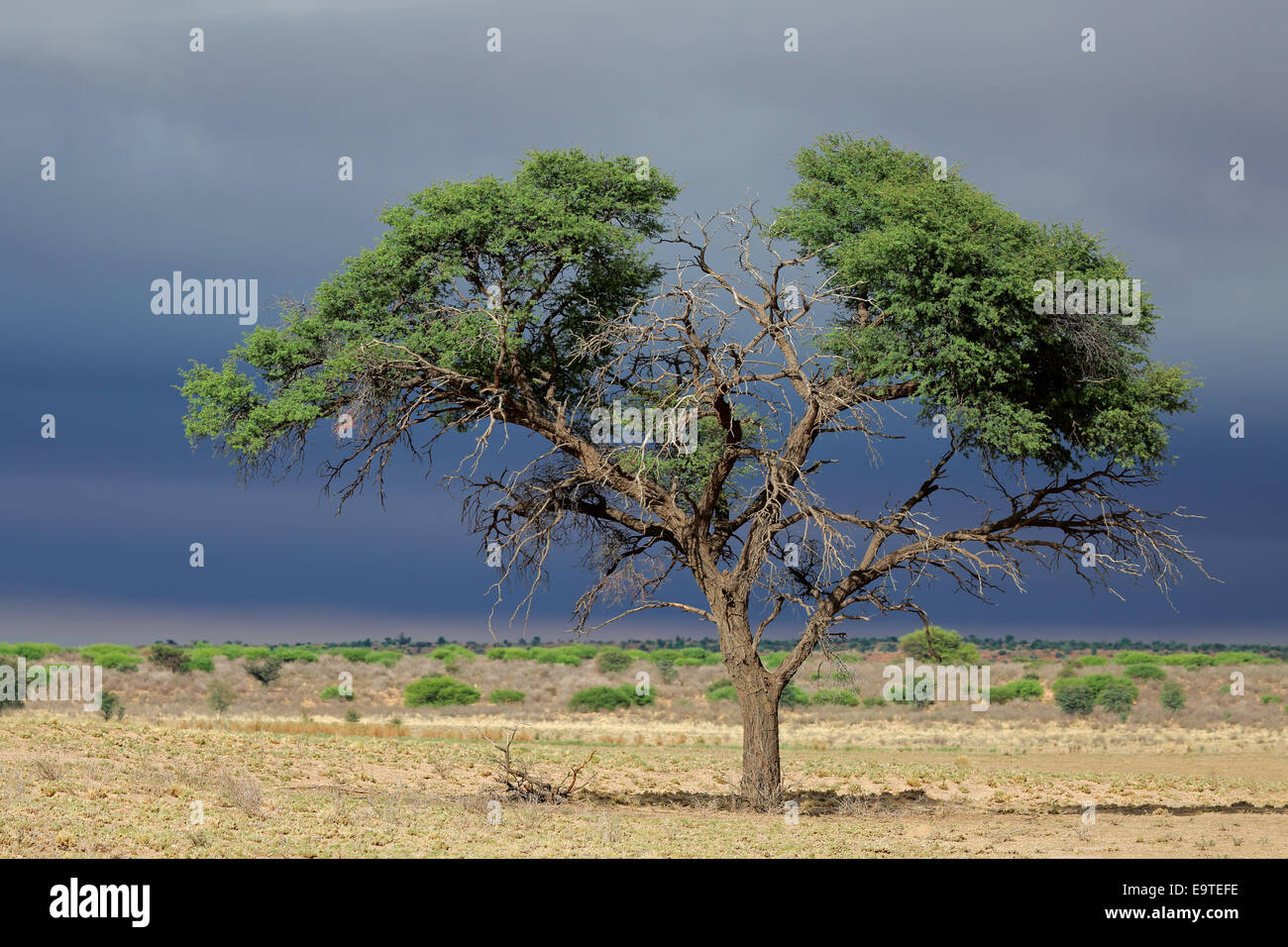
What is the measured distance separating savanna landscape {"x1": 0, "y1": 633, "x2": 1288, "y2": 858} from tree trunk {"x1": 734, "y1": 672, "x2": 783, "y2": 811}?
1.78 ft

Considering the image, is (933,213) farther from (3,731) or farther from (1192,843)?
(3,731)

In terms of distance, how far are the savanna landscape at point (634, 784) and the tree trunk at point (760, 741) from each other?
21.3 inches

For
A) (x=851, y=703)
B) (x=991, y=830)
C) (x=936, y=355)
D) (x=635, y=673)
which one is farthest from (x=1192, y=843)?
(x=635, y=673)

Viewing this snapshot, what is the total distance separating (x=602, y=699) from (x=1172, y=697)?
32.5 metres

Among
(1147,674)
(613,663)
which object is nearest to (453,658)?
(613,663)

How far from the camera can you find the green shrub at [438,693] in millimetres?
72000

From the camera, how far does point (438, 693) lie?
73062 millimetres

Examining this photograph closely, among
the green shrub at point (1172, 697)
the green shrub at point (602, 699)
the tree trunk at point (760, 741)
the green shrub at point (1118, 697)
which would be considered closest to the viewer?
the tree trunk at point (760, 741)

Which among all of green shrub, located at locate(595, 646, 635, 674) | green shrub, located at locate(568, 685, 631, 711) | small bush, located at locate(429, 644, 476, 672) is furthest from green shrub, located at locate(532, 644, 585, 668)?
green shrub, located at locate(568, 685, 631, 711)

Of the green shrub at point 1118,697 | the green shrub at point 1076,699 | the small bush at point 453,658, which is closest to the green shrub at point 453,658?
the small bush at point 453,658

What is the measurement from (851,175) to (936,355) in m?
5.20

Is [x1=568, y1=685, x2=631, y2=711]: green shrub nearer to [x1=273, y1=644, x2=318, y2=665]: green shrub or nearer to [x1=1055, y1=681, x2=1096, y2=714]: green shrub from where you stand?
[x1=1055, y1=681, x2=1096, y2=714]: green shrub

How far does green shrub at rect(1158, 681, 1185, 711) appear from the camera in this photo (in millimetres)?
66875

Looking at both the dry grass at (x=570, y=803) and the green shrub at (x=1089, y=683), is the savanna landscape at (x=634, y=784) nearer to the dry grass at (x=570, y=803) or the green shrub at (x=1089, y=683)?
the dry grass at (x=570, y=803)
